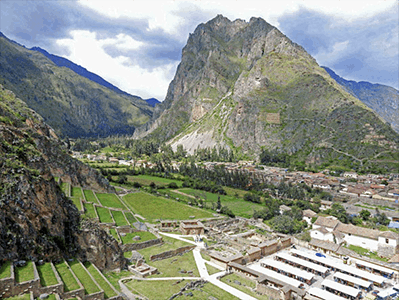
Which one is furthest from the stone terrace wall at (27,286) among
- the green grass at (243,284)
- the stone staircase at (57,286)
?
the green grass at (243,284)

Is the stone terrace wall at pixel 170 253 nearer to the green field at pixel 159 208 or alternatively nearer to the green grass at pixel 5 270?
the green field at pixel 159 208

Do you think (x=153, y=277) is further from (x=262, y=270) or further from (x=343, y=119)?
(x=343, y=119)

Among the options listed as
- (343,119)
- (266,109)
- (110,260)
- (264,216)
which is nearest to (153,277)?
(110,260)

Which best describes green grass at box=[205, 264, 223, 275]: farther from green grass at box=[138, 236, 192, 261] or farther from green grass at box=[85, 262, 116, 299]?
green grass at box=[85, 262, 116, 299]

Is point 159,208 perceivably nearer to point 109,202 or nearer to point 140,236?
point 109,202

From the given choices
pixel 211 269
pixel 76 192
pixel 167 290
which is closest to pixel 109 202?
pixel 76 192

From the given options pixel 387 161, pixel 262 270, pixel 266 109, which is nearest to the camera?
pixel 262 270
